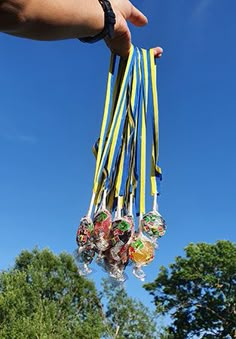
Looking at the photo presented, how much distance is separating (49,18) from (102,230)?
28.5 inches

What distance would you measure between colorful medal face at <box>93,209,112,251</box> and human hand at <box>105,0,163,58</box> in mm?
425

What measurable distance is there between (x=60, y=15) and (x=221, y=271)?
16225mm

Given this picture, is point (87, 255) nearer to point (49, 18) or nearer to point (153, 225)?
point (153, 225)

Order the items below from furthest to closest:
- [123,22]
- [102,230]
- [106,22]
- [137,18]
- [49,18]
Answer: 1. [102,230]
2. [137,18]
3. [123,22]
4. [106,22]
5. [49,18]

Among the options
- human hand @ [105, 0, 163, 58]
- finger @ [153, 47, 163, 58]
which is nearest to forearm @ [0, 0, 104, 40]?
human hand @ [105, 0, 163, 58]

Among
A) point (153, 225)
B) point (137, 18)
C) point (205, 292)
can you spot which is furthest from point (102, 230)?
point (205, 292)

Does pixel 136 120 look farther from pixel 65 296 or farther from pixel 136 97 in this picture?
pixel 65 296

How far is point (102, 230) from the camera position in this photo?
4.25ft

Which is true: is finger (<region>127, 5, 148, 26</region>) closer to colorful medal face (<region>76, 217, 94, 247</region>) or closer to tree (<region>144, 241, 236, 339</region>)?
colorful medal face (<region>76, 217, 94, 247</region>)

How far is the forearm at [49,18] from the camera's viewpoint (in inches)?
24.7

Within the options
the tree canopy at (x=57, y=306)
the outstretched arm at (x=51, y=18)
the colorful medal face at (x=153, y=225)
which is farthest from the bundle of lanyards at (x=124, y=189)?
the tree canopy at (x=57, y=306)

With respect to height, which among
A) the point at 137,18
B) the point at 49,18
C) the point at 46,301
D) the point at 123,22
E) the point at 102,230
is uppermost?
the point at 46,301

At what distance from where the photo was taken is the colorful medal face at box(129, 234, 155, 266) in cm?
132

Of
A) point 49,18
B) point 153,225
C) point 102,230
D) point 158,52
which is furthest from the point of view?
Result: point 158,52
